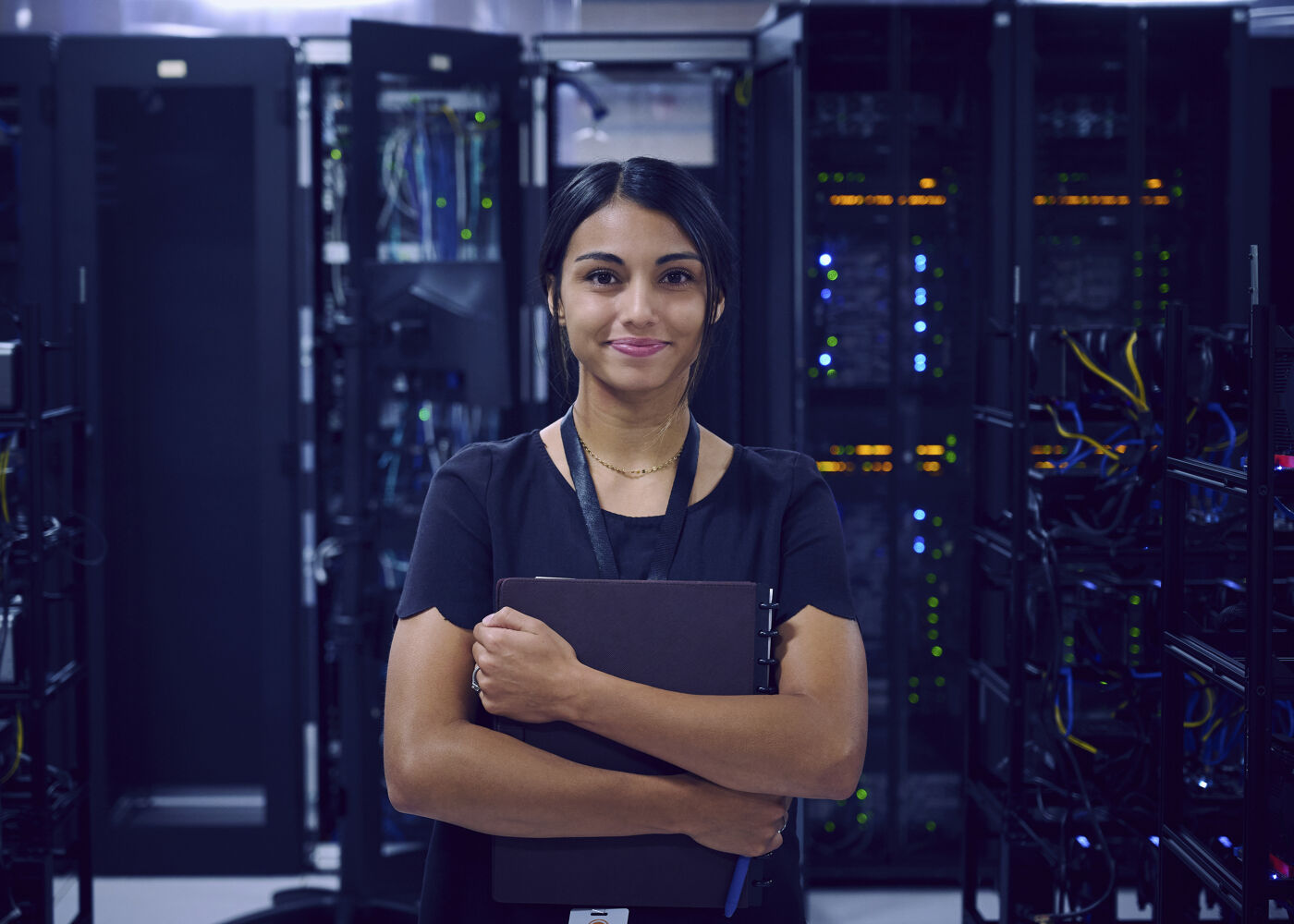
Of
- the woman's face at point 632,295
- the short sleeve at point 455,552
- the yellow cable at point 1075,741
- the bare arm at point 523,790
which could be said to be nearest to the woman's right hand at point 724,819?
the bare arm at point 523,790

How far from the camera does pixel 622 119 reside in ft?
10.1

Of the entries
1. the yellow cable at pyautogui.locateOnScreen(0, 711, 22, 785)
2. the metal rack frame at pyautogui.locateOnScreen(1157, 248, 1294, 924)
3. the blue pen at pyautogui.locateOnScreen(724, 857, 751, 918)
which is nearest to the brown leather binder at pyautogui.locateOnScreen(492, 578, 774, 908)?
the blue pen at pyautogui.locateOnScreen(724, 857, 751, 918)

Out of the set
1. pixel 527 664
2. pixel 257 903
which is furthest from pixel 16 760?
pixel 527 664

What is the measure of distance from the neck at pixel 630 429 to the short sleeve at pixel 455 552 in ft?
0.36

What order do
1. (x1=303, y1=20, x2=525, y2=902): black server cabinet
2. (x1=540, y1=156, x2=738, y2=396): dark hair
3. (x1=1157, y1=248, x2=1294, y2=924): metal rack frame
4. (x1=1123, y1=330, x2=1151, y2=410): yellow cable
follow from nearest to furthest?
(x1=540, y1=156, x2=738, y2=396): dark hair → (x1=1157, y1=248, x2=1294, y2=924): metal rack frame → (x1=1123, y1=330, x2=1151, y2=410): yellow cable → (x1=303, y1=20, x2=525, y2=902): black server cabinet

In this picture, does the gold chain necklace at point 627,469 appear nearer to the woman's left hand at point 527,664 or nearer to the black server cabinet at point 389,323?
the woman's left hand at point 527,664

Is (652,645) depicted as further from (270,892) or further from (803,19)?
(270,892)

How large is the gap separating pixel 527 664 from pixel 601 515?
0.62 feet

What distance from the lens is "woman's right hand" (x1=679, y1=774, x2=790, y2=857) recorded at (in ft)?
3.54

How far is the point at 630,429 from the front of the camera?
1.20m

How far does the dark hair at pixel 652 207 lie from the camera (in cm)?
115

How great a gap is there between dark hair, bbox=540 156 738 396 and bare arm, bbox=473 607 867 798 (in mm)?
360

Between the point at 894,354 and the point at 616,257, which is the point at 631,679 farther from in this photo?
the point at 894,354

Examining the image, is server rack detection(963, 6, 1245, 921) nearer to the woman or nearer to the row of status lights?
the row of status lights
